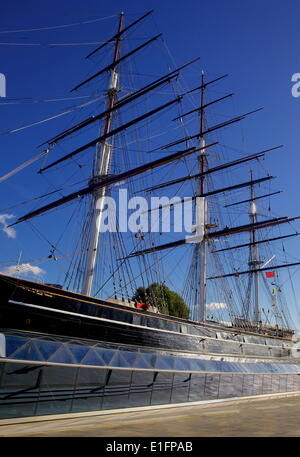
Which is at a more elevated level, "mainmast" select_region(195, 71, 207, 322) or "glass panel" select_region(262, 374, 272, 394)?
"mainmast" select_region(195, 71, 207, 322)

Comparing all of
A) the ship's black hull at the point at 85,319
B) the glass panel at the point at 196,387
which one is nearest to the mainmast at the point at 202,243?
the ship's black hull at the point at 85,319

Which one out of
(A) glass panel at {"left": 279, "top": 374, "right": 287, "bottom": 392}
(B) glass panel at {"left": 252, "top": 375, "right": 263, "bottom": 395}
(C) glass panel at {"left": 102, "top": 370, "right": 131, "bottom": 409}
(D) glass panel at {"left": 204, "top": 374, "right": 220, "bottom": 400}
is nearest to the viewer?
(C) glass panel at {"left": 102, "top": 370, "right": 131, "bottom": 409}

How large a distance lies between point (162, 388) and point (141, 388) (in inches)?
40.5

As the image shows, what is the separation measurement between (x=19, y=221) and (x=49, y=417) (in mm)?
16592

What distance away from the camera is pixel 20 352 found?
732 centimetres

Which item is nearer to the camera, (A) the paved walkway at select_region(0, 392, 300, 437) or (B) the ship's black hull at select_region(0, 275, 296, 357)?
(A) the paved walkway at select_region(0, 392, 300, 437)

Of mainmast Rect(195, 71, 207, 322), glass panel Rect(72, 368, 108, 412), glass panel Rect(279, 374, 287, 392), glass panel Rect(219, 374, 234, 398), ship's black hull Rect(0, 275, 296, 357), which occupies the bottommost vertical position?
glass panel Rect(279, 374, 287, 392)

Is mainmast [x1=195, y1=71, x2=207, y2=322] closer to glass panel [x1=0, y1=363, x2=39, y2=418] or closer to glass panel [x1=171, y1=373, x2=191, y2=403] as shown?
glass panel [x1=171, y1=373, x2=191, y2=403]

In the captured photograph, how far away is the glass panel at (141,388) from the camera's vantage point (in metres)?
9.30

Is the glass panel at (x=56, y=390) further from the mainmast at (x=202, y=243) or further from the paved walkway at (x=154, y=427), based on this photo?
the mainmast at (x=202, y=243)

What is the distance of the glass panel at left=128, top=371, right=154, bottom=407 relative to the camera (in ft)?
30.5

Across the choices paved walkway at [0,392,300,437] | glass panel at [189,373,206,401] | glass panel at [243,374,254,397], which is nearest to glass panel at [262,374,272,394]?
glass panel at [243,374,254,397]

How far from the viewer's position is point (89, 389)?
8.20 metres

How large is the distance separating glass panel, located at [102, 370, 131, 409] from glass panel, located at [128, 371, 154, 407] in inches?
8.2
